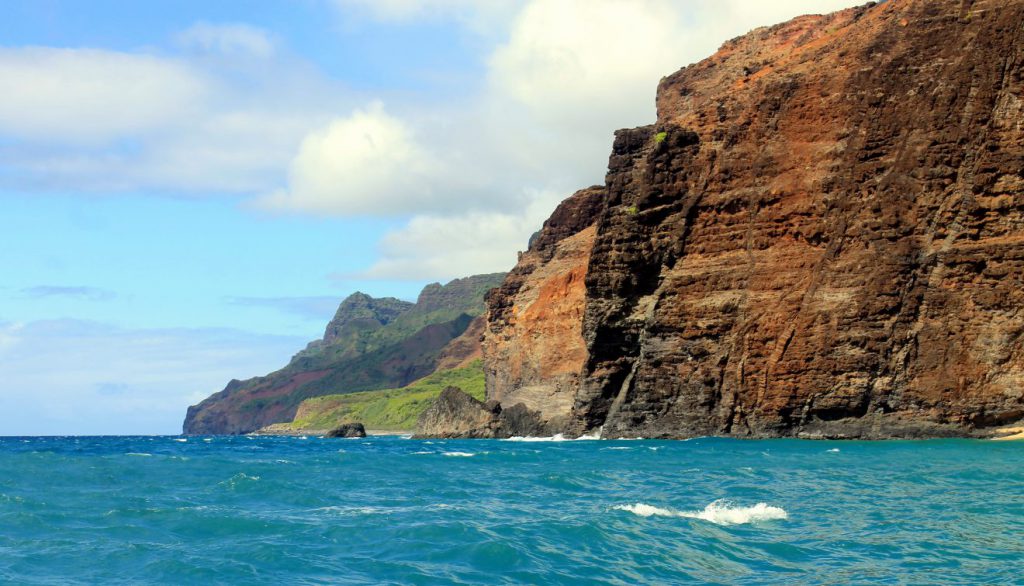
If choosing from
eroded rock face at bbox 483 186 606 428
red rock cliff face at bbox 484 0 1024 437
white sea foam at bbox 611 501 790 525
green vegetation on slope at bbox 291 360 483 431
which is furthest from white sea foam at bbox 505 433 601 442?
green vegetation on slope at bbox 291 360 483 431

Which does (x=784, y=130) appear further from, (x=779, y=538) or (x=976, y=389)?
(x=779, y=538)

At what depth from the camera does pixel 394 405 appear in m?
174

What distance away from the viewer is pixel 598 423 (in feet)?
245

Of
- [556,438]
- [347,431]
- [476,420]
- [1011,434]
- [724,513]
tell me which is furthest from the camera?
[347,431]

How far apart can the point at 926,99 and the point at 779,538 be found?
159 feet

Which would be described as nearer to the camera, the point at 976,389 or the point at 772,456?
the point at 772,456

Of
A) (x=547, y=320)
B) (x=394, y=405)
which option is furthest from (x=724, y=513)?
(x=394, y=405)

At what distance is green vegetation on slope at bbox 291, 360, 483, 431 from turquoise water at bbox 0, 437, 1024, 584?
12231 centimetres

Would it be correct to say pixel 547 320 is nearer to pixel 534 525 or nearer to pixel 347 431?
pixel 347 431

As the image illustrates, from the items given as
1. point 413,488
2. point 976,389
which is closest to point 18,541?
point 413,488

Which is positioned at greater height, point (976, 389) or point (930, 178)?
point (930, 178)

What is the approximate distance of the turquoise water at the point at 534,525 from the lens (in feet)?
56.2

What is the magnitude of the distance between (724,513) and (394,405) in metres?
154

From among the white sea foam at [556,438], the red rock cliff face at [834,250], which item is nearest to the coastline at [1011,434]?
the red rock cliff face at [834,250]
